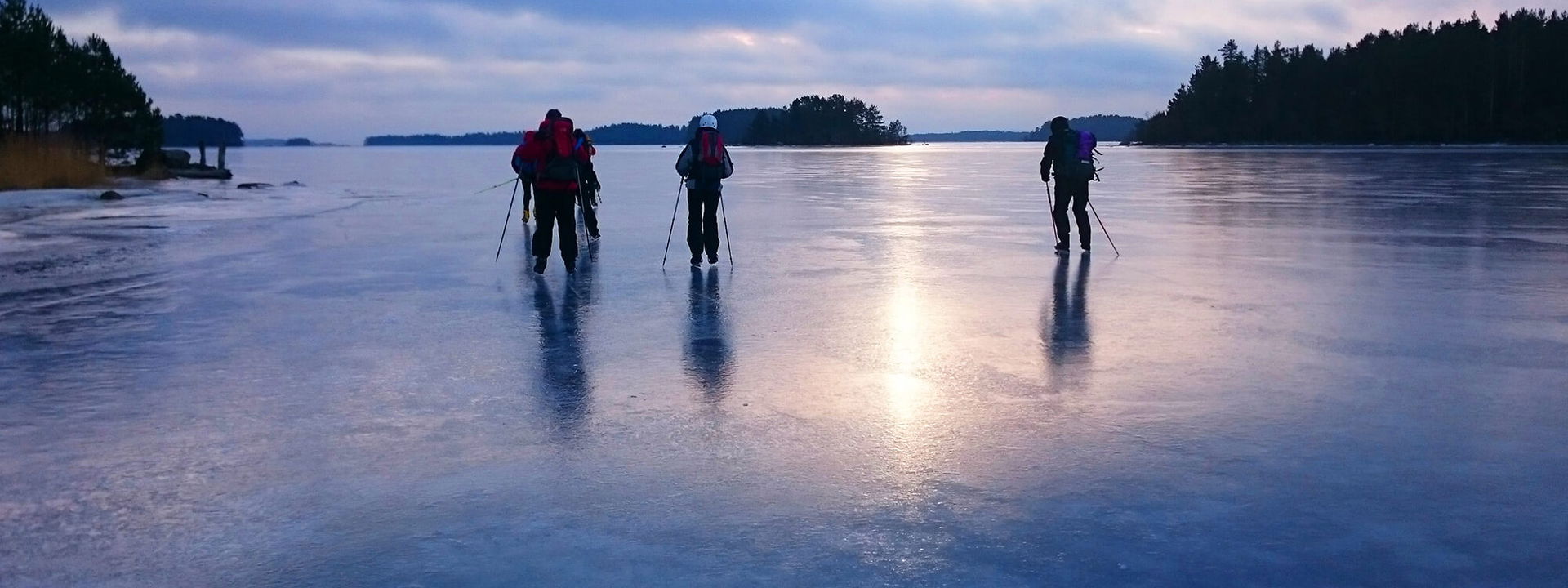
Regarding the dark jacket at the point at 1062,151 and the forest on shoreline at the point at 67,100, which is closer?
the dark jacket at the point at 1062,151

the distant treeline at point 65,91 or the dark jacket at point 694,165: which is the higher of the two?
the distant treeline at point 65,91

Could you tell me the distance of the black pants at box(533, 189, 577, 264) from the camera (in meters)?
12.9

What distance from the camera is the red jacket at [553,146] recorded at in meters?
12.7

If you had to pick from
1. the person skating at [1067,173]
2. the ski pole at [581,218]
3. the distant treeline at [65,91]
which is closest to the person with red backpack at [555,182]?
the ski pole at [581,218]

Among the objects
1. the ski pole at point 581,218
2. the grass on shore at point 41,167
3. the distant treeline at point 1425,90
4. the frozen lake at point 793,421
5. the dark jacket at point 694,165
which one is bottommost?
the frozen lake at point 793,421

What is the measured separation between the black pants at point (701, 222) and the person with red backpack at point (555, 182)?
4.29 feet

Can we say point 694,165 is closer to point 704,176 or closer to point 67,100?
point 704,176

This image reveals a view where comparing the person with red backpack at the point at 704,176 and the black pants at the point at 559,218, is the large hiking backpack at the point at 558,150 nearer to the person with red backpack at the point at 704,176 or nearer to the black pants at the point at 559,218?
the black pants at the point at 559,218

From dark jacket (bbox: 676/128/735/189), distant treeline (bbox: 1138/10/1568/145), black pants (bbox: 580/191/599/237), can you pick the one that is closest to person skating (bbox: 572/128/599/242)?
black pants (bbox: 580/191/599/237)

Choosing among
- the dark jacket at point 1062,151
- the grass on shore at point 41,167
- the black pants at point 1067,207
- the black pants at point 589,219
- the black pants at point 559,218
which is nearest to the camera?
the black pants at point 559,218

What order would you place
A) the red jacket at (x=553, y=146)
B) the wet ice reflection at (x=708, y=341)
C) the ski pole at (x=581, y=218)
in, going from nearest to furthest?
the wet ice reflection at (x=708, y=341) → the red jacket at (x=553, y=146) → the ski pole at (x=581, y=218)

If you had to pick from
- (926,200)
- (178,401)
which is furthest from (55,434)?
(926,200)

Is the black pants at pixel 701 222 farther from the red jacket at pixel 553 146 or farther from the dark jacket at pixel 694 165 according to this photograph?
the red jacket at pixel 553 146

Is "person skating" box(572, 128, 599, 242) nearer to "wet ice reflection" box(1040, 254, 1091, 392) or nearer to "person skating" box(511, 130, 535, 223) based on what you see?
"person skating" box(511, 130, 535, 223)
